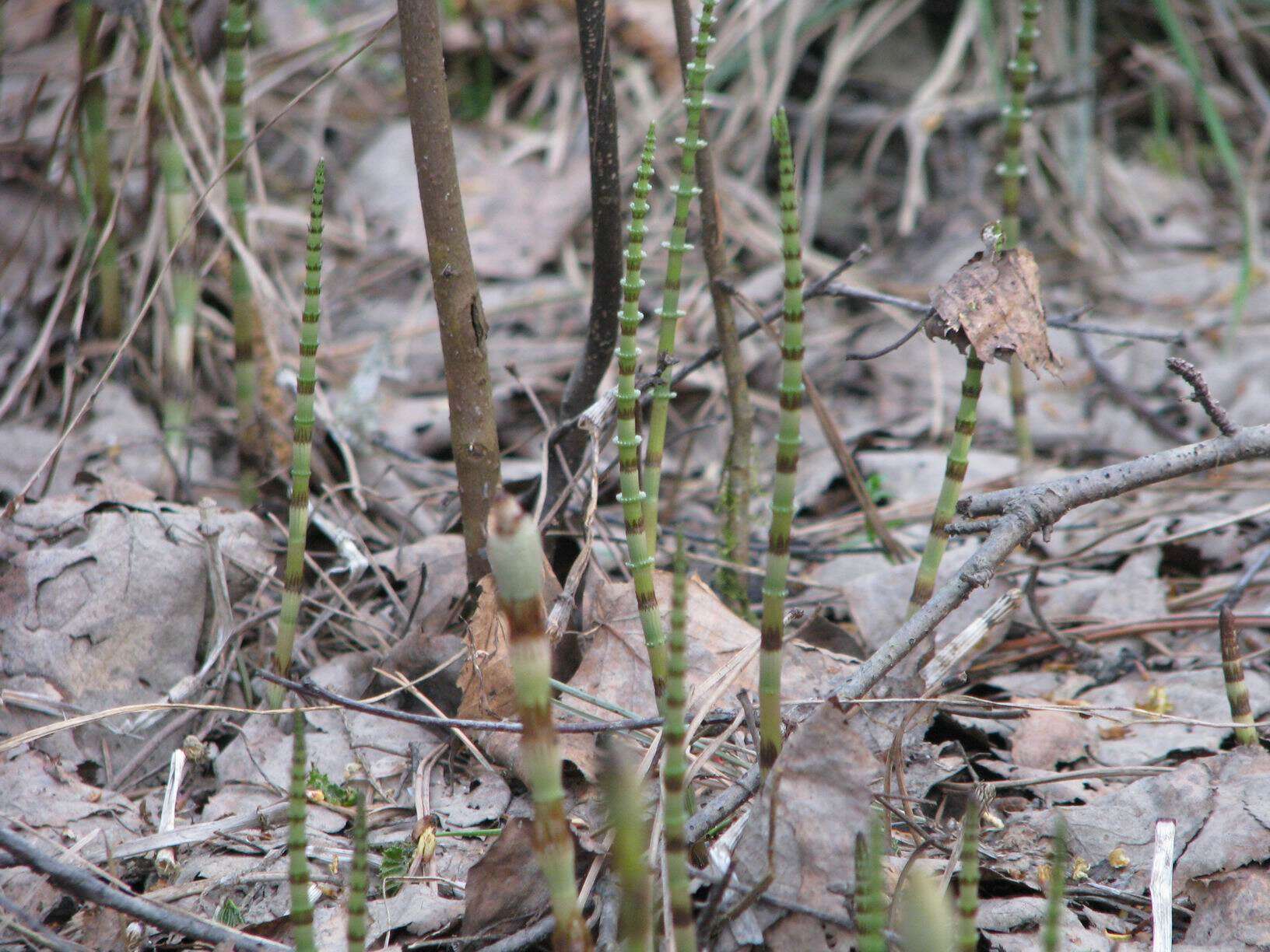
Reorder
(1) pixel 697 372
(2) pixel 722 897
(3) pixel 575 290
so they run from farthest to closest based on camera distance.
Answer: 1. (3) pixel 575 290
2. (1) pixel 697 372
3. (2) pixel 722 897

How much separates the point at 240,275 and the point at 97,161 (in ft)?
1.83

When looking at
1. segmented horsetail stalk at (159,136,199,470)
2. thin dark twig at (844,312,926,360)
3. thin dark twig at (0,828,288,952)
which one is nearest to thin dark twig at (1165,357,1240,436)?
thin dark twig at (844,312,926,360)

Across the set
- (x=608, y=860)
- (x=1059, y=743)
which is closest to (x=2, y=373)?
(x=608, y=860)

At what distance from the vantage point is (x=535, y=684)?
72 centimetres

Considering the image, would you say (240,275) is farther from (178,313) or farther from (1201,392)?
(1201,392)

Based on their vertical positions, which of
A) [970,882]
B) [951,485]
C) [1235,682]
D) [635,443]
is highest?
[635,443]

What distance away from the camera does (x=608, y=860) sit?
3.57ft

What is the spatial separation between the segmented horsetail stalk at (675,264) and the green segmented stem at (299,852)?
18.3 inches

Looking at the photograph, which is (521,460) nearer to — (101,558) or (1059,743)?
(101,558)

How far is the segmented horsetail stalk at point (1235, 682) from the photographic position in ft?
4.18

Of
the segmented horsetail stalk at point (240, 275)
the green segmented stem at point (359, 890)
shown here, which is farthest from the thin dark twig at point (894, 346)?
the segmented horsetail stalk at point (240, 275)

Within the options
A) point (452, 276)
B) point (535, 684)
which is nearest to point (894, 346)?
point (452, 276)

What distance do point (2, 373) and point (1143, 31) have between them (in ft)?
12.8

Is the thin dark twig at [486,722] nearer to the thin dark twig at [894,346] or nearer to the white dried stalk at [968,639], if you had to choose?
the white dried stalk at [968,639]
